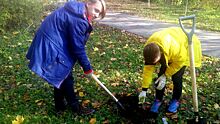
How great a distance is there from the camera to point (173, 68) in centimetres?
368

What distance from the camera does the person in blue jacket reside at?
3365 mm

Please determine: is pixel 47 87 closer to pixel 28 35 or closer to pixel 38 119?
pixel 38 119

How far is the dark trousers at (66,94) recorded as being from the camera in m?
3.84

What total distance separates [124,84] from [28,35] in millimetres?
4255

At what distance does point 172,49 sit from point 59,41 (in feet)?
4.13

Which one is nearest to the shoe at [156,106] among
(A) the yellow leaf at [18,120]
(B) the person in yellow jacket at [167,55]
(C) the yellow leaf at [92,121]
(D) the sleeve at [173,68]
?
(B) the person in yellow jacket at [167,55]

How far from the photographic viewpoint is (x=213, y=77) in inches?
214

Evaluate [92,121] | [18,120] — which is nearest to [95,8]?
[92,121]

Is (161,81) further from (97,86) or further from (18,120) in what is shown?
(18,120)

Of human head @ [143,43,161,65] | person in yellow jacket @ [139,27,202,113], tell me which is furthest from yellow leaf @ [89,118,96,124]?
human head @ [143,43,161,65]

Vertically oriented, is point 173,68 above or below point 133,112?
above

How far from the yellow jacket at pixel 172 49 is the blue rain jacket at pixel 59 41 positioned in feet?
2.53

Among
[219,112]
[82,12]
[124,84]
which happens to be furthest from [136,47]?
[82,12]

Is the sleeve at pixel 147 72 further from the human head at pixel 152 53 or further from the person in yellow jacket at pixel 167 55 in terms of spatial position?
the human head at pixel 152 53
